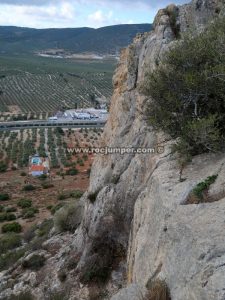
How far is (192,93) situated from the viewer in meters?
10.0

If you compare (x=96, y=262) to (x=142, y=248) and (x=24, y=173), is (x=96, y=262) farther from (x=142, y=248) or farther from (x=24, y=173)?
A: (x=24, y=173)

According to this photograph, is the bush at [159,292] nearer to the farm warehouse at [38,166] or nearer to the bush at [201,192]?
the bush at [201,192]

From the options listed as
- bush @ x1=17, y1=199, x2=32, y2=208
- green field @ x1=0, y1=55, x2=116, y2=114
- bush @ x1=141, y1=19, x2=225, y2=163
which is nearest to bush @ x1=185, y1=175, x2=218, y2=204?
bush @ x1=141, y1=19, x2=225, y2=163

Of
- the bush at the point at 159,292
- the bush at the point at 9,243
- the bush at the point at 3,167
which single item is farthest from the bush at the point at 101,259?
the bush at the point at 3,167

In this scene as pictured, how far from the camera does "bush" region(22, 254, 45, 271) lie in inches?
612

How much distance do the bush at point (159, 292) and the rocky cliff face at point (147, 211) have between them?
0.14 meters

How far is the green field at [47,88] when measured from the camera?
370 feet

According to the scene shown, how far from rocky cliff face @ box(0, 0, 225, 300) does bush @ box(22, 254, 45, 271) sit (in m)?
0.36

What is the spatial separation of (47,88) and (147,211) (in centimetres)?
12876

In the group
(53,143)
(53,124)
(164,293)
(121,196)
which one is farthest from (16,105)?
(164,293)

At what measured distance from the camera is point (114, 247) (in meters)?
13.4

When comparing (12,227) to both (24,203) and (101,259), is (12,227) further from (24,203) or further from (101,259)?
(101,259)

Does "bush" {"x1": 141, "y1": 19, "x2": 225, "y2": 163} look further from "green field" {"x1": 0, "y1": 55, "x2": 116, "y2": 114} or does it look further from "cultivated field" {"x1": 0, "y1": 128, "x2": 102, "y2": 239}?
"green field" {"x1": 0, "y1": 55, "x2": 116, "y2": 114}

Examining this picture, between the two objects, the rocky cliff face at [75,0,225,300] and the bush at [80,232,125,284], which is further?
the bush at [80,232,125,284]
